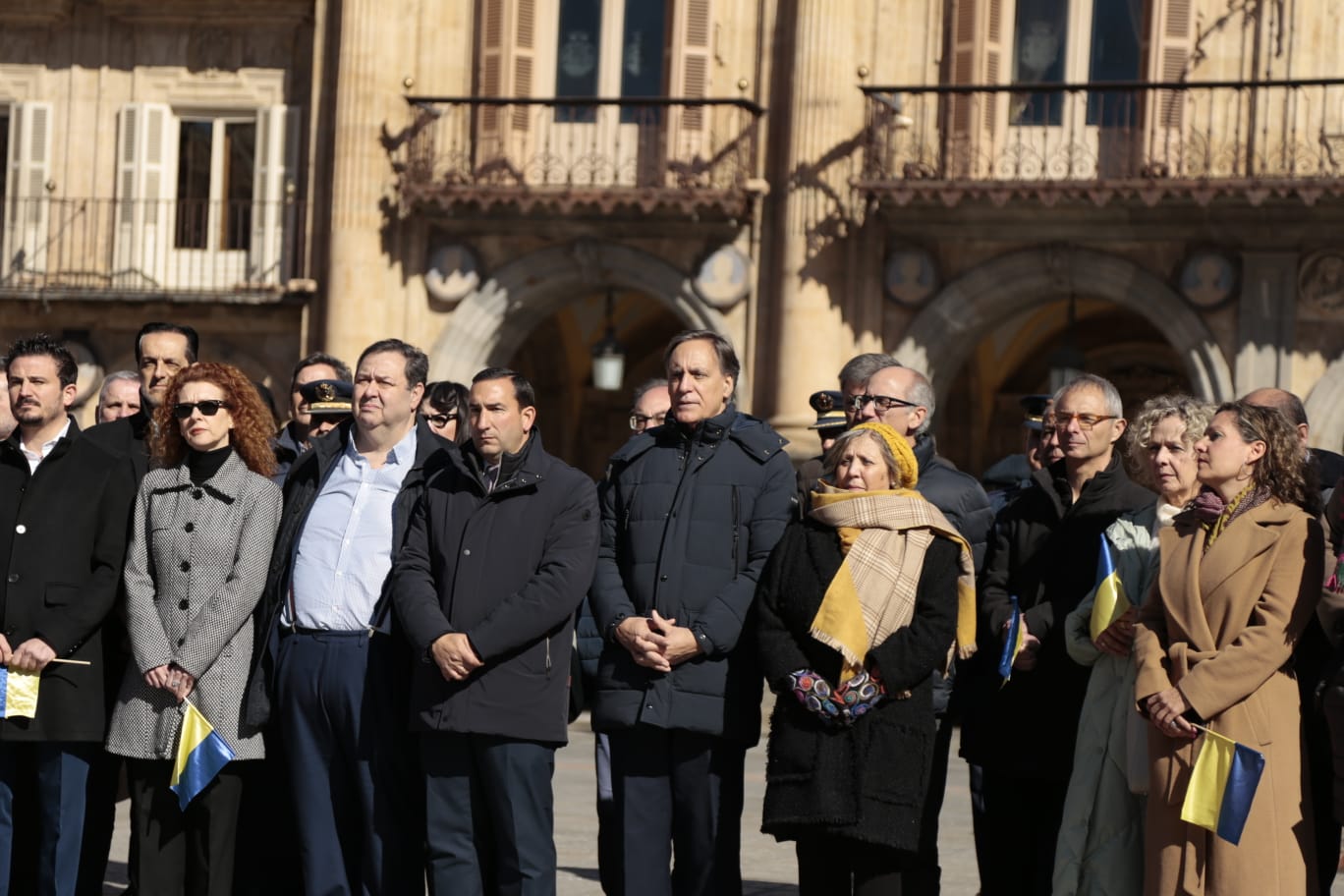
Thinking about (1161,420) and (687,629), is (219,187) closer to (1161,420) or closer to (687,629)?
(687,629)

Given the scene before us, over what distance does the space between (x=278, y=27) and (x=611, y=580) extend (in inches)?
656

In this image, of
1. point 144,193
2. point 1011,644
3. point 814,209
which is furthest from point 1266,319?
point 1011,644

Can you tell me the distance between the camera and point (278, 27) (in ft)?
75.6

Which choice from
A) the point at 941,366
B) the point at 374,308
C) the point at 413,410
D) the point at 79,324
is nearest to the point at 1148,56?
the point at 941,366

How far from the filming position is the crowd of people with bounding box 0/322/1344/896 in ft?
23.3

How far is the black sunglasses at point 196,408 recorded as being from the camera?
7.87m

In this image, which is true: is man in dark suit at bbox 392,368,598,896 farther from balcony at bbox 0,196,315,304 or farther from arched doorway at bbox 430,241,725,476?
balcony at bbox 0,196,315,304

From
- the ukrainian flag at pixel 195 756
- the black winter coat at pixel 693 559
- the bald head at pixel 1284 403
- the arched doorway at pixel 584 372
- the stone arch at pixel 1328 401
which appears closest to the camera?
the black winter coat at pixel 693 559

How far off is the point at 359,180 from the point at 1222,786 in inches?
641

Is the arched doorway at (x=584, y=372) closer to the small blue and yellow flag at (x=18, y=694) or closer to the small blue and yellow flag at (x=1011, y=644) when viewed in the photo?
the small blue and yellow flag at (x=18, y=694)

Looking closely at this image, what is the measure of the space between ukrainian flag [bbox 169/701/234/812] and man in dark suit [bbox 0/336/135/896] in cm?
39

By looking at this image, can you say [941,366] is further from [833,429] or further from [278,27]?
[833,429]

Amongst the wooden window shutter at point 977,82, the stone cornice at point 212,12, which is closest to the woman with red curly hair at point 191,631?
the wooden window shutter at point 977,82

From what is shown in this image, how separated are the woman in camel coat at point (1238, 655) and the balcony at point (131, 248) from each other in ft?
56.6
